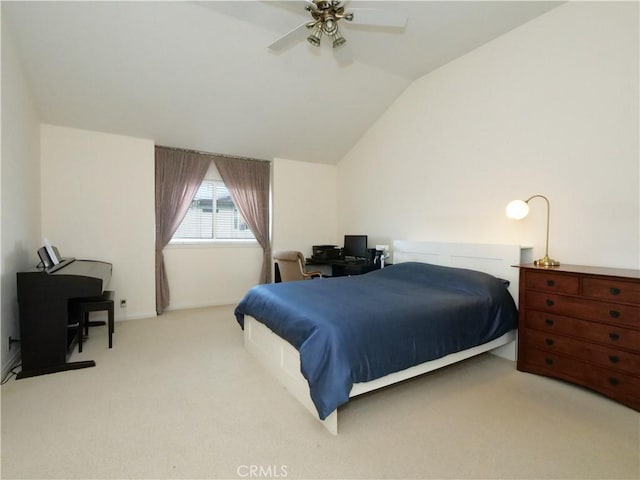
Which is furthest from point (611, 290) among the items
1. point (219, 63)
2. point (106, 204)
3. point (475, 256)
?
point (106, 204)

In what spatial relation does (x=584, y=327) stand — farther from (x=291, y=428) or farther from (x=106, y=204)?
(x=106, y=204)

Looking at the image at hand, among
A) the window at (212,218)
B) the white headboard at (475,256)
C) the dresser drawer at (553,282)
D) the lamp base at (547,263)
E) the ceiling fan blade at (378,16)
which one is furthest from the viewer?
the window at (212,218)

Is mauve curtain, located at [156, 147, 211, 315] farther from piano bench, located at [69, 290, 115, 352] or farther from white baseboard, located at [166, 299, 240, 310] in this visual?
piano bench, located at [69, 290, 115, 352]

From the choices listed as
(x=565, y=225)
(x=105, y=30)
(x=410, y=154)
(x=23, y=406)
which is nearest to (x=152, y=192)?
(x=105, y=30)

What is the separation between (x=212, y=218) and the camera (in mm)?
4758

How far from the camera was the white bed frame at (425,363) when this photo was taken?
1997mm

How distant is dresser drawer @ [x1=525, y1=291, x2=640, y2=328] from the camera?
198 centimetres

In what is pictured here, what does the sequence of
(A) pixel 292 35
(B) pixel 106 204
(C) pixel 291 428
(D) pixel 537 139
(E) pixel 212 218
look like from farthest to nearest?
(E) pixel 212 218 → (B) pixel 106 204 → (D) pixel 537 139 → (A) pixel 292 35 → (C) pixel 291 428

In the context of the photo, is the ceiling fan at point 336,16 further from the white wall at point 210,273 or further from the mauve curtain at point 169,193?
the white wall at point 210,273

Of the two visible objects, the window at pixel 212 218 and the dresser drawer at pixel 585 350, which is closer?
the dresser drawer at pixel 585 350

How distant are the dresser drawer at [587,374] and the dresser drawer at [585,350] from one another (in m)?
0.04

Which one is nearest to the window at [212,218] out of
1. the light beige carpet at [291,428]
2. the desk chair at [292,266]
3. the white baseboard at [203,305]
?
the white baseboard at [203,305]

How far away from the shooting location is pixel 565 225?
262cm

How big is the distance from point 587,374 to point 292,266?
9.62ft
